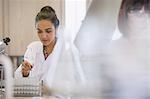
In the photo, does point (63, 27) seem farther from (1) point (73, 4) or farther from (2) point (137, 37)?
(2) point (137, 37)

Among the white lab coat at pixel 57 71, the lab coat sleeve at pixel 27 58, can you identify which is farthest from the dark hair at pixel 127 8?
the lab coat sleeve at pixel 27 58

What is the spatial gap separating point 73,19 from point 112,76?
0.21 meters

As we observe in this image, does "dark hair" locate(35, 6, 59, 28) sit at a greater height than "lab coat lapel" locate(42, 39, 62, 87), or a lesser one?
greater

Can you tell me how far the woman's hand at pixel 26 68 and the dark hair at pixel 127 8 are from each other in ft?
0.99

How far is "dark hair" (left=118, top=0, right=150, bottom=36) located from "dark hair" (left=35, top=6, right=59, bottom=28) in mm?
197

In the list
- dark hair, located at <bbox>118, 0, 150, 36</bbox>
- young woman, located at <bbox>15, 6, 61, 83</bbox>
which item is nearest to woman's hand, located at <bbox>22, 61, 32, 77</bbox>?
young woman, located at <bbox>15, 6, 61, 83</bbox>

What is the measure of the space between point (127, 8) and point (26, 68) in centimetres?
36

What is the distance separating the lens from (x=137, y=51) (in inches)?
27.2

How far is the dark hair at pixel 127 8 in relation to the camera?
0.70m

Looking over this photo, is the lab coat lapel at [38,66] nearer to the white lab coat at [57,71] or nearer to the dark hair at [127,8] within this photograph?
the white lab coat at [57,71]

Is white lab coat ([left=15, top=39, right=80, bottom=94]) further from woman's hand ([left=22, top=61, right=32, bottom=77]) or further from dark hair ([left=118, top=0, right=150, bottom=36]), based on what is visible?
dark hair ([left=118, top=0, right=150, bottom=36])

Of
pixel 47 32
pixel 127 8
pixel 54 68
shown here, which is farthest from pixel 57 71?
pixel 127 8

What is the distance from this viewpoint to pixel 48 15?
759mm

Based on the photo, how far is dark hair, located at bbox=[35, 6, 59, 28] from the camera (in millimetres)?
747
